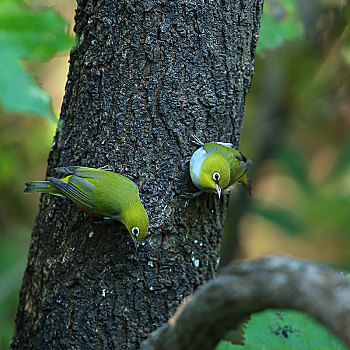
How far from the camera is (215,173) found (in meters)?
2.79

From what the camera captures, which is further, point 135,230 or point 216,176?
point 216,176

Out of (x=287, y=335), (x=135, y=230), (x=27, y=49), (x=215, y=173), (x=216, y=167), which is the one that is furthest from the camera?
(x=216, y=167)

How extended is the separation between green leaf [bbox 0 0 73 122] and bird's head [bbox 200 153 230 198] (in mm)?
1215

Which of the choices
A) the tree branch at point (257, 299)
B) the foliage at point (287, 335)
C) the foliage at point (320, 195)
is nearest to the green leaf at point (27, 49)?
the tree branch at point (257, 299)

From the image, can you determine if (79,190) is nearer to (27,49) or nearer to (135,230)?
(135,230)

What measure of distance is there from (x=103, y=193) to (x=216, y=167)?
0.68m

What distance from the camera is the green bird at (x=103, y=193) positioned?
263cm

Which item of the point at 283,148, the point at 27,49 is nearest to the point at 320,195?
the point at 283,148

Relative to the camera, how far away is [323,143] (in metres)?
9.30

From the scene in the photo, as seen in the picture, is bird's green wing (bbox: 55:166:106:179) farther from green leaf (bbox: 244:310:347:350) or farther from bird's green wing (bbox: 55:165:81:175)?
green leaf (bbox: 244:310:347:350)

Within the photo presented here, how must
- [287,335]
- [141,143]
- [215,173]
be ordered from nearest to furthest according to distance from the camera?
[287,335], [141,143], [215,173]

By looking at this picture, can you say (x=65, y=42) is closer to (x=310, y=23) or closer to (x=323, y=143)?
(x=310, y=23)

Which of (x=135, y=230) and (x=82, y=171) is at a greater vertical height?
(x=82, y=171)

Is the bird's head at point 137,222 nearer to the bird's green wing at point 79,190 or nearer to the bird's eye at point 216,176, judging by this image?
the bird's green wing at point 79,190
